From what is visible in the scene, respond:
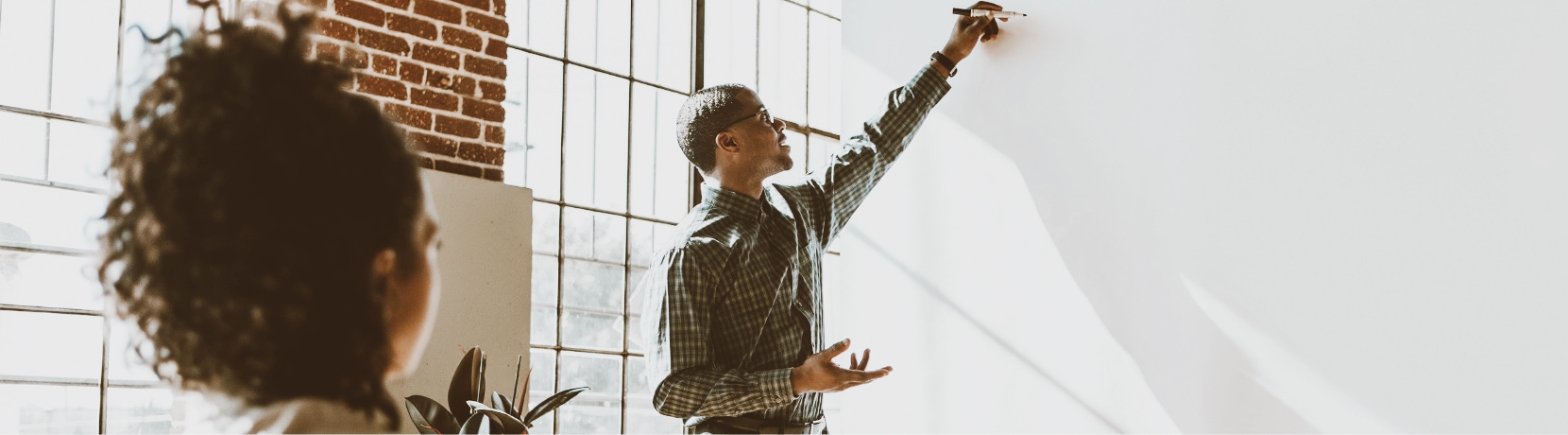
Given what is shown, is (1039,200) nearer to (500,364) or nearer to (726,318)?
(726,318)

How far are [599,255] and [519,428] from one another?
1946 mm

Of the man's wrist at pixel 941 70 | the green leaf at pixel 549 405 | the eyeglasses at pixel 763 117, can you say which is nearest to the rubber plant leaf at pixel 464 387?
the green leaf at pixel 549 405

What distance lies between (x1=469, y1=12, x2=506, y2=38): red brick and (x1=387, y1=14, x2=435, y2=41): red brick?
16 cm

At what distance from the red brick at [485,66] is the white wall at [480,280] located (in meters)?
0.38

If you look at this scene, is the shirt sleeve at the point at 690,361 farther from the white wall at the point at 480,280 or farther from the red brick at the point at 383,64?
the red brick at the point at 383,64

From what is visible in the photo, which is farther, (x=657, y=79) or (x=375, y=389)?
(x=657, y=79)

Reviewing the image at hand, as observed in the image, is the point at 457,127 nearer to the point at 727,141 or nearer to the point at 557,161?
the point at 557,161

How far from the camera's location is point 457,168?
366cm

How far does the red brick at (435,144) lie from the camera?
3561mm

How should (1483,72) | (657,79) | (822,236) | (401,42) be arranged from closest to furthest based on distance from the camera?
(1483,72) < (822,236) < (401,42) < (657,79)

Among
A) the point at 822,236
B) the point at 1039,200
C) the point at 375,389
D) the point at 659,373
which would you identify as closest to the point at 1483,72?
the point at 1039,200

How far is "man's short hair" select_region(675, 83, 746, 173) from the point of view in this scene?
9.09ft

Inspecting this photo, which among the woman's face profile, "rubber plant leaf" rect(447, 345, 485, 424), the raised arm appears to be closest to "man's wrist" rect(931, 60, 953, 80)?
the raised arm

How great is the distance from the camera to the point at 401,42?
3568mm
